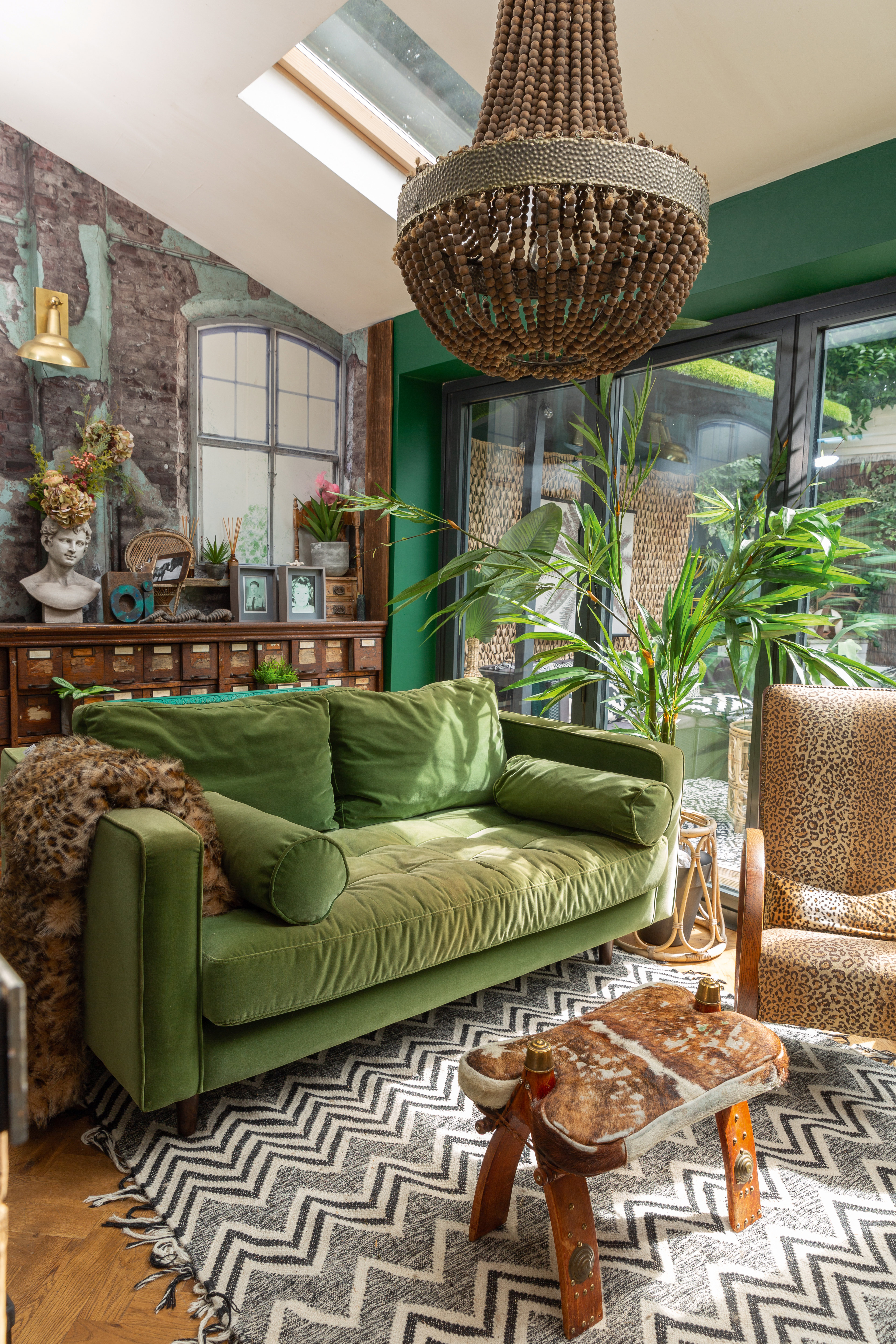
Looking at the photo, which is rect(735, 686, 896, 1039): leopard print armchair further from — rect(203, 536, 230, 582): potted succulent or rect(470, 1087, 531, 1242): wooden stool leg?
rect(203, 536, 230, 582): potted succulent

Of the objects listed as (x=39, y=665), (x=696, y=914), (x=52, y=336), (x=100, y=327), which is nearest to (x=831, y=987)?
(x=696, y=914)

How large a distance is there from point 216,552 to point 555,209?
349cm

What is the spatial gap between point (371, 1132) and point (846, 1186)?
3.37 feet

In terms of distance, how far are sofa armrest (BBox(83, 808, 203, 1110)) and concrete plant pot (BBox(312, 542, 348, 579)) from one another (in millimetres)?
3030

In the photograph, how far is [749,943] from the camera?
6.81 ft

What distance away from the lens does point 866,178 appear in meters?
2.60

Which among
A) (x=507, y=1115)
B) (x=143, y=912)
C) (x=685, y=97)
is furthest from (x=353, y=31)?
(x=507, y=1115)

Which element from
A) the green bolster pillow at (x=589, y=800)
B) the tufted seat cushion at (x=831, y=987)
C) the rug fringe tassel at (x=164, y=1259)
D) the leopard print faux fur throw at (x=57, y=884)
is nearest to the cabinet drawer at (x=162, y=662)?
the green bolster pillow at (x=589, y=800)

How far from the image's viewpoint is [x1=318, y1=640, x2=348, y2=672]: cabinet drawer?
455 centimetres

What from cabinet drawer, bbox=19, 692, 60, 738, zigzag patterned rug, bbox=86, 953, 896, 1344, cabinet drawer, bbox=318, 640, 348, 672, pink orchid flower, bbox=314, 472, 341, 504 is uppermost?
pink orchid flower, bbox=314, 472, 341, 504

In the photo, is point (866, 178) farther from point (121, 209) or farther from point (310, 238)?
point (121, 209)

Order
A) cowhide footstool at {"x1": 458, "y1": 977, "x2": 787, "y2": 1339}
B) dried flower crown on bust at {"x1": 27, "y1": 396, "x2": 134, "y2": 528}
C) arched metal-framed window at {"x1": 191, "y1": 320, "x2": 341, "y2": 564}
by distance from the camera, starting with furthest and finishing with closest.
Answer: arched metal-framed window at {"x1": 191, "y1": 320, "x2": 341, "y2": 564}
dried flower crown on bust at {"x1": 27, "y1": 396, "x2": 134, "y2": 528}
cowhide footstool at {"x1": 458, "y1": 977, "x2": 787, "y2": 1339}

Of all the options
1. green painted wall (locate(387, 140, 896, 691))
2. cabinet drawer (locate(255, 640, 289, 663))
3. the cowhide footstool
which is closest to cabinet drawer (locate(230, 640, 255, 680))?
cabinet drawer (locate(255, 640, 289, 663))

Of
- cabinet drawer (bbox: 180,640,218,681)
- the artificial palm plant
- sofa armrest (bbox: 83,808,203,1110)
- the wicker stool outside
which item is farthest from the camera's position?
cabinet drawer (bbox: 180,640,218,681)
